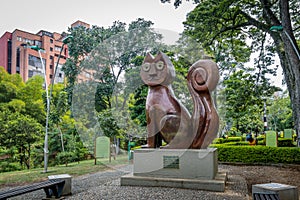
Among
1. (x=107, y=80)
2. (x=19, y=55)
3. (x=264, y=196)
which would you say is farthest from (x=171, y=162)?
(x=19, y=55)

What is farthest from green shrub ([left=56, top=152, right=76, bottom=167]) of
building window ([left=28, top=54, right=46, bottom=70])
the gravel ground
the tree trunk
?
building window ([left=28, top=54, right=46, bottom=70])

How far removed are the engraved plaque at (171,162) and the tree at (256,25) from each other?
8574 millimetres

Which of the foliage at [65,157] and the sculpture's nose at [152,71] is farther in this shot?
the foliage at [65,157]

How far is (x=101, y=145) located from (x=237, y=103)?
8.73 metres

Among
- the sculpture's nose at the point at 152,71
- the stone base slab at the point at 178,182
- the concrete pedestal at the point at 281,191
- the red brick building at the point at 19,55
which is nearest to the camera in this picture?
the concrete pedestal at the point at 281,191

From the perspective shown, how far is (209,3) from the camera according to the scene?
14.3m

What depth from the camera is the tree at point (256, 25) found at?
13.3m

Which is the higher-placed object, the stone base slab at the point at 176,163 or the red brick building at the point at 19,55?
the red brick building at the point at 19,55

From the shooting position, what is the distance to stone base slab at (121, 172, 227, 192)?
7148 mm

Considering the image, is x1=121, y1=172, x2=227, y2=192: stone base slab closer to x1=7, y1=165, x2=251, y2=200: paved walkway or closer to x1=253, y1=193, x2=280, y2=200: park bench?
x1=7, y1=165, x2=251, y2=200: paved walkway

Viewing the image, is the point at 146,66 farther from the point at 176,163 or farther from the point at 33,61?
the point at 33,61

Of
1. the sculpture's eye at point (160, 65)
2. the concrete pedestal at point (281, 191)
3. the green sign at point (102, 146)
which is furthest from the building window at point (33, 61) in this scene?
the concrete pedestal at point (281, 191)

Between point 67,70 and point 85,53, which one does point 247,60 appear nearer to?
point 85,53

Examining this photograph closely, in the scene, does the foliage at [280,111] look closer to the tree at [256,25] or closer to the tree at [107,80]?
the tree at [256,25]
